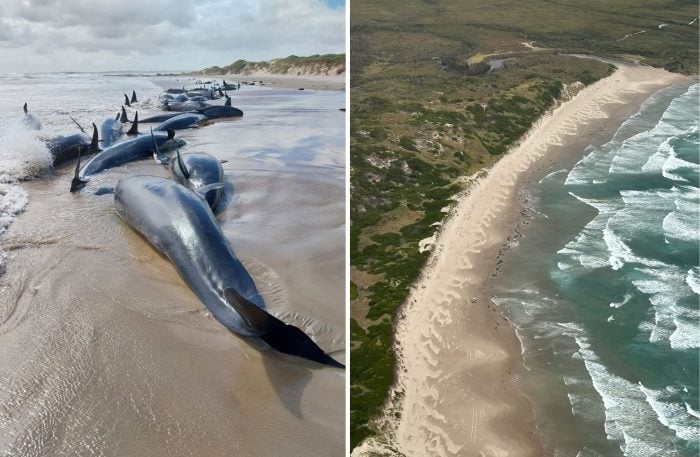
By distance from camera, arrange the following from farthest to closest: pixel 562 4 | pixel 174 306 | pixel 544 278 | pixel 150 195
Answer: pixel 562 4 → pixel 544 278 → pixel 150 195 → pixel 174 306

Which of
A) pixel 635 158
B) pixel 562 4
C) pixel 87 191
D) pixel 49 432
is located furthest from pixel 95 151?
pixel 562 4

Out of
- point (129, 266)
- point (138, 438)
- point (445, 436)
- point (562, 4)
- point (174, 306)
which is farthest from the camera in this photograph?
point (562, 4)

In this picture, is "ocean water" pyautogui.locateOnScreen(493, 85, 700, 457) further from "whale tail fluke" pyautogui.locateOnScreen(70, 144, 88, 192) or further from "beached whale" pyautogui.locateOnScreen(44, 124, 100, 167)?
"beached whale" pyautogui.locateOnScreen(44, 124, 100, 167)

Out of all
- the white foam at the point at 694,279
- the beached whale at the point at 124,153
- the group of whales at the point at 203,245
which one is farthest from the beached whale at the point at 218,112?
the white foam at the point at 694,279

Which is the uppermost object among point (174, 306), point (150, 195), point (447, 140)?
point (150, 195)

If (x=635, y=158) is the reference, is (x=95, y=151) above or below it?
above

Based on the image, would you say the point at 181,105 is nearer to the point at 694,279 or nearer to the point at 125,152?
the point at 125,152

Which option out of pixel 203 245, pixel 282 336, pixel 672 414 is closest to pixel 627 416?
pixel 672 414

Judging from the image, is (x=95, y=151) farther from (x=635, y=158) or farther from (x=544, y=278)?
(x=635, y=158)
